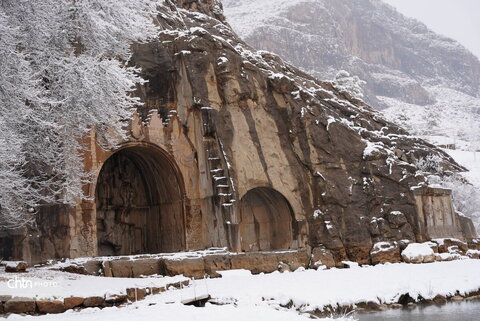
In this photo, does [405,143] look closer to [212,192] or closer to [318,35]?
[212,192]

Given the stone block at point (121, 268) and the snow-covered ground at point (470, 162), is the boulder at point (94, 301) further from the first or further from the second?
the snow-covered ground at point (470, 162)

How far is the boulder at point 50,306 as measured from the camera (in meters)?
12.6

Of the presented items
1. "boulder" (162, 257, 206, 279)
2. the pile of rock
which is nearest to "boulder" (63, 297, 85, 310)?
the pile of rock

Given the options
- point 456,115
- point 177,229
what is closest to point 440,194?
point 177,229

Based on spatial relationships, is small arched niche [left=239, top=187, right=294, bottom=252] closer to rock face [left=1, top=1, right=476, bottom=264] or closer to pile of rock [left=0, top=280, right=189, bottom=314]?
rock face [left=1, top=1, right=476, bottom=264]

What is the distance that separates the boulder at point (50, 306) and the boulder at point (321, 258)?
47.1 feet

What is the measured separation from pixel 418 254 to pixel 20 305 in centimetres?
1821

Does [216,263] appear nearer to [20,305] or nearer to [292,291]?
[292,291]

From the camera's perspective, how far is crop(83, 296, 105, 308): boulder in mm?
13479

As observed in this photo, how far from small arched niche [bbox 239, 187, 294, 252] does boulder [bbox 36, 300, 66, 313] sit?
54.1 feet

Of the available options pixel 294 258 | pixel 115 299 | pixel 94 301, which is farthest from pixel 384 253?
pixel 94 301

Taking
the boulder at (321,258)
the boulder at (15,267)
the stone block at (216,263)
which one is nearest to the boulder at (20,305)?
the boulder at (15,267)

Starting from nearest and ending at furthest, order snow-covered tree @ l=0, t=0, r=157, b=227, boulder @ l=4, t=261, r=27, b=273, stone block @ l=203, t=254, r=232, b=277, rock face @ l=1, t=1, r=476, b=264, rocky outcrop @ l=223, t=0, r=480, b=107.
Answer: snow-covered tree @ l=0, t=0, r=157, b=227 → boulder @ l=4, t=261, r=27, b=273 → stone block @ l=203, t=254, r=232, b=277 → rock face @ l=1, t=1, r=476, b=264 → rocky outcrop @ l=223, t=0, r=480, b=107

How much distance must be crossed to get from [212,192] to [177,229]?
91.4 inches
